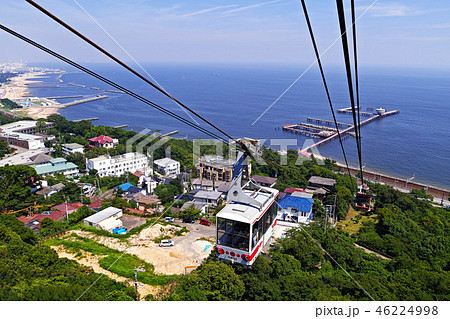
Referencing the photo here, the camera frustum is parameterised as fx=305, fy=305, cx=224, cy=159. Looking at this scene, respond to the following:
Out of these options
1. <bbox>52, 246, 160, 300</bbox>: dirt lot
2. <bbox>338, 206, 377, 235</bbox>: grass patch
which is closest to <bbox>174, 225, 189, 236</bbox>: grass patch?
<bbox>52, 246, 160, 300</bbox>: dirt lot

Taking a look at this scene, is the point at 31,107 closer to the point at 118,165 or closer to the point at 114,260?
the point at 118,165

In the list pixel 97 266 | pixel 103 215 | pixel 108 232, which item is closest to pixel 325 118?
pixel 103 215

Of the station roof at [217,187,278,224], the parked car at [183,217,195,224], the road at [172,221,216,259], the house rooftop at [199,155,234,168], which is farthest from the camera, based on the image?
the house rooftop at [199,155,234,168]

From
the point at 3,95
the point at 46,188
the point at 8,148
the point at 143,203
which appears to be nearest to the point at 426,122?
the point at 143,203

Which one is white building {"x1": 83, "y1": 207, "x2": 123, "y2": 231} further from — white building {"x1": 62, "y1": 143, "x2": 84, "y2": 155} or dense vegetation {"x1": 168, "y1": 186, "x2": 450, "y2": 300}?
white building {"x1": 62, "y1": 143, "x2": 84, "y2": 155}

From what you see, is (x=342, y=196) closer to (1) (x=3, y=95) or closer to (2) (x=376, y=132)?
(2) (x=376, y=132)

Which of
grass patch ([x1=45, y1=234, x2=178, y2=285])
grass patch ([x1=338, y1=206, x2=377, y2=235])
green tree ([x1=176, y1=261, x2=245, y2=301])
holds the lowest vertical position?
grass patch ([x1=338, y1=206, x2=377, y2=235])

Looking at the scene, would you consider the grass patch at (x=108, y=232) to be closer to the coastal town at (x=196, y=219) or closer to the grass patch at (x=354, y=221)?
the coastal town at (x=196, y=219)
